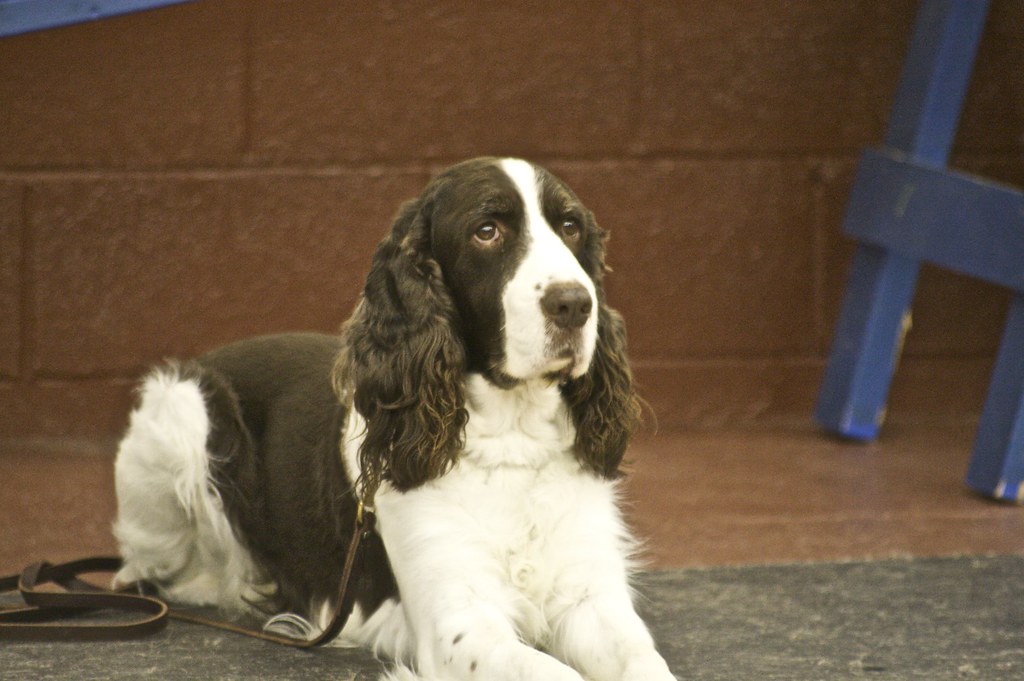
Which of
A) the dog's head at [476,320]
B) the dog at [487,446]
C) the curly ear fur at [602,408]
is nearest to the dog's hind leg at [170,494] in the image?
the dog at [487,446]

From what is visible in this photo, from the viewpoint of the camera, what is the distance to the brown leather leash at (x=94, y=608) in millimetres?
3266

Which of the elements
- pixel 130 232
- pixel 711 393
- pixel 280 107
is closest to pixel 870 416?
pixel 711 393

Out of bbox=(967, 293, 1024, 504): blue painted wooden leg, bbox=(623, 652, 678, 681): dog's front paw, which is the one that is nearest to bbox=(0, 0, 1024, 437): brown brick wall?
bbox=(967, 293, 1024, 504): blue painted wooden leg

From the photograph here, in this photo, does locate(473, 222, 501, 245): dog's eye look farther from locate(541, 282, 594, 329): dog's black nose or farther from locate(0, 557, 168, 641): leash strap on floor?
locate(0, 557, 168, 641): leash strap on floor

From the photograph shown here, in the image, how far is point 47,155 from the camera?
6.04m

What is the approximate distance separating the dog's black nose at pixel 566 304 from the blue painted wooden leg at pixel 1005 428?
2831 mm

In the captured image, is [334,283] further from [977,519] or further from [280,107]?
[977,519]

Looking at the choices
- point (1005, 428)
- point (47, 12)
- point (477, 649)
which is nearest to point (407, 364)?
point (477, 649)

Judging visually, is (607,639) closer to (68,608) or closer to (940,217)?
(68,608)

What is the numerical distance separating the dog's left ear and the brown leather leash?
1.79 feet

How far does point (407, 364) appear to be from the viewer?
9.94 ft

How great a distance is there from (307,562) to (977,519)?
8.33ft

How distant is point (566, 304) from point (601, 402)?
1.36 ft

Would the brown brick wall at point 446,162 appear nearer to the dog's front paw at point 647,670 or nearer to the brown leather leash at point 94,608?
the brown leather leash at point 94,608
